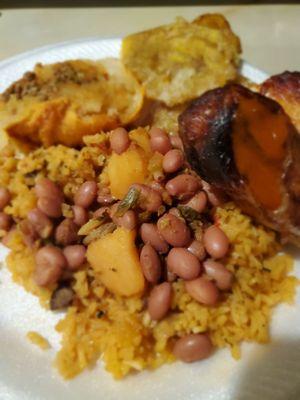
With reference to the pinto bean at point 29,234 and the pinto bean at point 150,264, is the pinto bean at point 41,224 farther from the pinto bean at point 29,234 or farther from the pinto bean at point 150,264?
the pinto bean at point 150,264

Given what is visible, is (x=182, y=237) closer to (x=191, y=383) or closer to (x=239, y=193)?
(x=239, y=193)

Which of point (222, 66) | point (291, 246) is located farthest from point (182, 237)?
point (222, 66)

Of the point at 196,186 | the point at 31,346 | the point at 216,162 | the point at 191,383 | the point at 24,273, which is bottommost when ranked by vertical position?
the point at 191,383

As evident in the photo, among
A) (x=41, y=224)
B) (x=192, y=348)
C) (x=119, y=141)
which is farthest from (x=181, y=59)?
(x=192, y=348)

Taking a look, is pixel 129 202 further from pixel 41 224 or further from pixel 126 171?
pixel 41 224

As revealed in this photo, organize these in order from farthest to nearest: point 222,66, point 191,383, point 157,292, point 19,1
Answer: point 19,1 → point 222,66 → point 157,292 → point 191,383

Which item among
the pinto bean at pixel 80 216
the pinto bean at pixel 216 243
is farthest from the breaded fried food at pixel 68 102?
the pinto bean at pixel 216 243
